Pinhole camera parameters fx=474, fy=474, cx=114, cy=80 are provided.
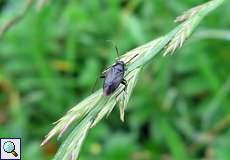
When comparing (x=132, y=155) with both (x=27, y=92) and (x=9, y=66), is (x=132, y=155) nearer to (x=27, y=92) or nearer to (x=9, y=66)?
(x=27, y=92)

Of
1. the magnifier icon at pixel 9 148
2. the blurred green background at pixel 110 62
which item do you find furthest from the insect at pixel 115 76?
the blurred green background at pixel 110 62

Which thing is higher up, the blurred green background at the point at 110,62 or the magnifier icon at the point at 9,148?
the blurred green background at the point at 110,62

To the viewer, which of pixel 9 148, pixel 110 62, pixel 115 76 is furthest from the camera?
pixel 110 62

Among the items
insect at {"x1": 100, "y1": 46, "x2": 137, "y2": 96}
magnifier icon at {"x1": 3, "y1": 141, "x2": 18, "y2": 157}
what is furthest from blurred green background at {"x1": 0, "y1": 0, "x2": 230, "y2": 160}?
insect at {"x1": 100, "y1": 46, "x2": 137, "y2": 96}

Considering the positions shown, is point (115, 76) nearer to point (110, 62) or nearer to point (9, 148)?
point (9, 148)

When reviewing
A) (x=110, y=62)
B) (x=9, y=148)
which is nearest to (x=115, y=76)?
(x=9, y=148)

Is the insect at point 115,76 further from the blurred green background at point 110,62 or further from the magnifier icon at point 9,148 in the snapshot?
the blurred green background at point 110,62

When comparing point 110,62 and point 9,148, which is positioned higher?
point 110,62

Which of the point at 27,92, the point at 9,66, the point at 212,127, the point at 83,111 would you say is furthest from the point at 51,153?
the point at 83,111
